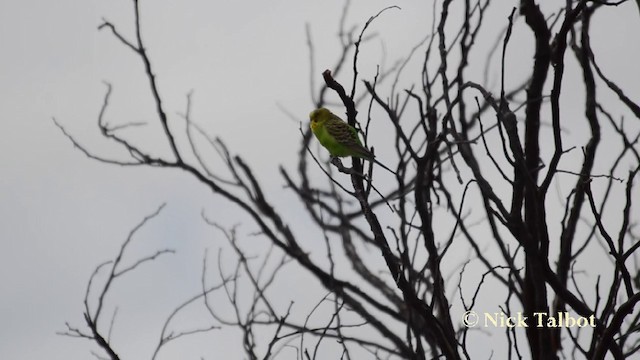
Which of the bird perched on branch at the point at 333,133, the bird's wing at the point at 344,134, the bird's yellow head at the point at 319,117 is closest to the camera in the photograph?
the bird's wing at the point at 344,134

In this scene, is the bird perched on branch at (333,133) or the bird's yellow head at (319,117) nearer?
the bird perched on branch at (333,133)

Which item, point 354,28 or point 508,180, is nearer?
point 508,180

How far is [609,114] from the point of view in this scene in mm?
4070

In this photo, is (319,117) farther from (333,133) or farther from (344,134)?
(344,134)

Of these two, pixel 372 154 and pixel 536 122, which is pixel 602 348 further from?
pixel 372 154

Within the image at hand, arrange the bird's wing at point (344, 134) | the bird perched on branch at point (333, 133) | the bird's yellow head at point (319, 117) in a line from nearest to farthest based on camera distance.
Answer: the bird's wing at point (344, 134), the bird perched on branch at point (333, 133), the bird's yellow head at point (319, 117)

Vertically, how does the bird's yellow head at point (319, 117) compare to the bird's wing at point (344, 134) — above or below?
above

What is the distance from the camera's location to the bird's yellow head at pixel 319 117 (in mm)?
7469

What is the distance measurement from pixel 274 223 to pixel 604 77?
3640 millimetres

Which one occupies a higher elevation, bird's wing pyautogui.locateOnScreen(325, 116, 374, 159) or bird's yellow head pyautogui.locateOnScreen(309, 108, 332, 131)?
bird's yellow head pyautogui.locateOnScreen(309, 108, 332, 131)

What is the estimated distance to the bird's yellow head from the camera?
7469mm

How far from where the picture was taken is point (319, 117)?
7.57 m

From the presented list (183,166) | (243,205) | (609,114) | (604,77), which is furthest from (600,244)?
(183,166)

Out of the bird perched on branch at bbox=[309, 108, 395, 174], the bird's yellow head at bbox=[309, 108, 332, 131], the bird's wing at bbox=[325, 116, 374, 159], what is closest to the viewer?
the bird's wing at bbox=[325, 116, 374, 159]
